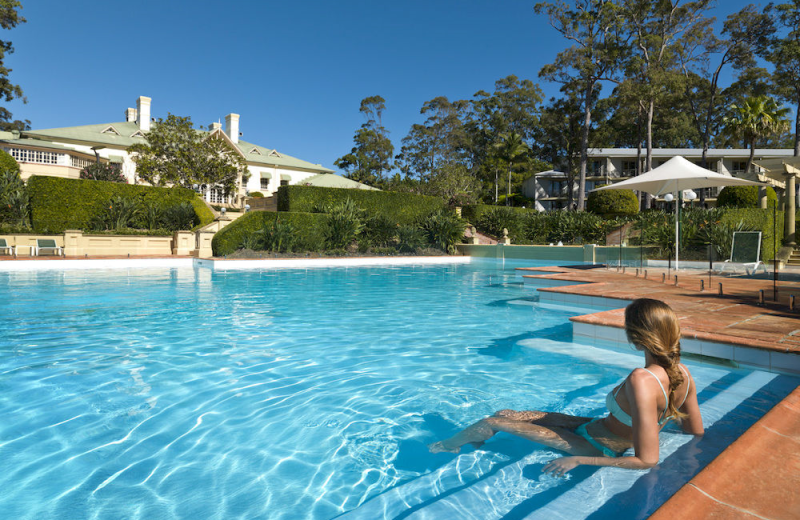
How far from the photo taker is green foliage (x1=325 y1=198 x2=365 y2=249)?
72.9ft

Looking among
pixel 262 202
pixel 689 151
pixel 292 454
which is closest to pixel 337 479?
pixel 292 454

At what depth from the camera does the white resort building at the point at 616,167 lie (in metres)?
44.1

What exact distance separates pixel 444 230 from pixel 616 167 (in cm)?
3388

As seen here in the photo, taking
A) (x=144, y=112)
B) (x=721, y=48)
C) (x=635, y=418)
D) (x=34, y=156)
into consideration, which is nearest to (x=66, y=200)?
(x=34, y=156)

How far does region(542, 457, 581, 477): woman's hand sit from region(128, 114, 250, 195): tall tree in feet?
104

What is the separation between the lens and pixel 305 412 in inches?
151

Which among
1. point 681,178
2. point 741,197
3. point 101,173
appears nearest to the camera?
point 681,178

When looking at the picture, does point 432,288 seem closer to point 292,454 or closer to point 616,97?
point 292,454

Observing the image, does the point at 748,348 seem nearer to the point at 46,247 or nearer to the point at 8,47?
the point at 46,247

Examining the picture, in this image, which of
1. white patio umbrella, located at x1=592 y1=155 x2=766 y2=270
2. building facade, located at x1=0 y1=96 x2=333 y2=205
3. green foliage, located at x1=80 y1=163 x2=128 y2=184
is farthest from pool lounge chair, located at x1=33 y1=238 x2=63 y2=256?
white patio umbrella, located at x1=592 y1=155 x2=766 y2=270

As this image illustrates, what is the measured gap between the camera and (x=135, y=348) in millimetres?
5699

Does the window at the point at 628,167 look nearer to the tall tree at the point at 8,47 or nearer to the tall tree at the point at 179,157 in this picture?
the tall tree at the point at 179,157

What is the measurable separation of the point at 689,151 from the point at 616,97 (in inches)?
590

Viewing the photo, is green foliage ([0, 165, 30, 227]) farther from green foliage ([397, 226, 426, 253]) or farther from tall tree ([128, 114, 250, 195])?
green foliage ([397, 226, 426, 253])
